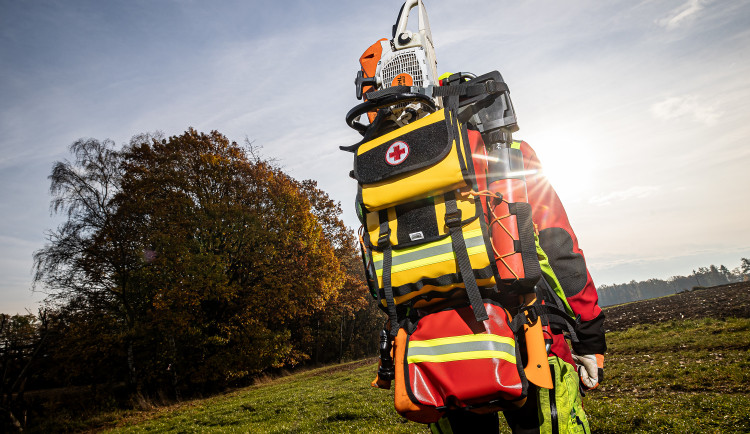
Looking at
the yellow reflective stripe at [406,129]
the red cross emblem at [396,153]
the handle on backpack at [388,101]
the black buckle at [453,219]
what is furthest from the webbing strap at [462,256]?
the handle on backpack at [388,101]

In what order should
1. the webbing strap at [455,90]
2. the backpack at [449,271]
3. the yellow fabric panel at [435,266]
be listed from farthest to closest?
the webbing strap at [455,90] < the yellow fabric panel at [435,266] < the backpack at [449,271]

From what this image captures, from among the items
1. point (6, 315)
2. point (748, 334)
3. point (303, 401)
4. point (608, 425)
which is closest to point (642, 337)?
point (748, 334)

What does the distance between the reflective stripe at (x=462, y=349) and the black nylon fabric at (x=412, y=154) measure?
0.97 m

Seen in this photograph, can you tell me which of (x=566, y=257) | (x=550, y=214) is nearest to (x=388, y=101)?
(x=550, y=214)

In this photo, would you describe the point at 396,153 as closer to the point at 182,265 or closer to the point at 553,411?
the point at 553,411

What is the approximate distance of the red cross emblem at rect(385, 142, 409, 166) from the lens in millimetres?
2133

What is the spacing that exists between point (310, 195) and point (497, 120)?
24.8 m

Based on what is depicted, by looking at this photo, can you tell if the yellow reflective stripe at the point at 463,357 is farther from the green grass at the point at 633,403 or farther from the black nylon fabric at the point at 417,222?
the green grass at the point at 633,403

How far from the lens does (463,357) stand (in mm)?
1727

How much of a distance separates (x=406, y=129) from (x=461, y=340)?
132 centimetres

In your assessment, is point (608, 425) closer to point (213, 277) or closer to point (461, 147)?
point (461, 147)

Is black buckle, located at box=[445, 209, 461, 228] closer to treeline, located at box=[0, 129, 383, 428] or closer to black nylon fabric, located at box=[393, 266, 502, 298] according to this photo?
black nylon fabric, located at box=[393, 266, 502, 298]

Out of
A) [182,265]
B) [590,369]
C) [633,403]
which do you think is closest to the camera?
[590,369]

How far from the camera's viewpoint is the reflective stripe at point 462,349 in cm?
167
